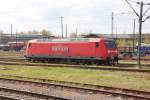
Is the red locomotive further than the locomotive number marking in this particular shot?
No

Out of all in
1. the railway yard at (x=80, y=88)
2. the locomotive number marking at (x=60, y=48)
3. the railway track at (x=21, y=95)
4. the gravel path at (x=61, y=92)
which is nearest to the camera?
the railway track at (x=21, y=95)

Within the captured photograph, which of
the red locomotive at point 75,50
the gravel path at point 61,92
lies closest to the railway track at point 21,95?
the gravel path at point 61,92

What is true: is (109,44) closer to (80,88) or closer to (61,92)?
(80,88)

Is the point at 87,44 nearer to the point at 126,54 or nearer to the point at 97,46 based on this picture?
the point at 97,46

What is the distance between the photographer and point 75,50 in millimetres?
38000

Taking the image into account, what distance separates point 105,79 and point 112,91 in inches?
193

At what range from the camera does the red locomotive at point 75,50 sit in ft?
117

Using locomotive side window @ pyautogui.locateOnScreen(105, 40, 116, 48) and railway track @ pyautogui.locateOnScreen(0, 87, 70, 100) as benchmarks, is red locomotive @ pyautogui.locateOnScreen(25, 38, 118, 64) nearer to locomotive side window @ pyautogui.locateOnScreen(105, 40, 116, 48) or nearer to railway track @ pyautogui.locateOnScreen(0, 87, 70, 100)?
locomotive side window @ pyautogui.locateOnScreen(105, 40, 116, 48)

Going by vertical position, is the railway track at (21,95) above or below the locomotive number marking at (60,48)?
below

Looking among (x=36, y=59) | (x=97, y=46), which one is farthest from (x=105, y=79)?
(x=36, y=59)

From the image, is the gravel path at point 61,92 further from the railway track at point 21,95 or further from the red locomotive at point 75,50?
the red locomotive at point 75,50

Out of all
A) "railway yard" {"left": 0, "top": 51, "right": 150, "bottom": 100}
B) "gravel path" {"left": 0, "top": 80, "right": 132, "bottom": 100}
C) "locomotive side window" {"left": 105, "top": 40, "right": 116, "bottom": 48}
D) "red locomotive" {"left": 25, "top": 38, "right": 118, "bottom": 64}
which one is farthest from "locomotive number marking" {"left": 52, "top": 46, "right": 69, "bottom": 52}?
"gravel path" {"left": 0, "top": 80, "right": 132, "bottom": 100}

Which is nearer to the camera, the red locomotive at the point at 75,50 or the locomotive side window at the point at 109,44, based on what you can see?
the red locomotive at the point at 75,50

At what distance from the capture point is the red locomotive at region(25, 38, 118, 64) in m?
35.5
